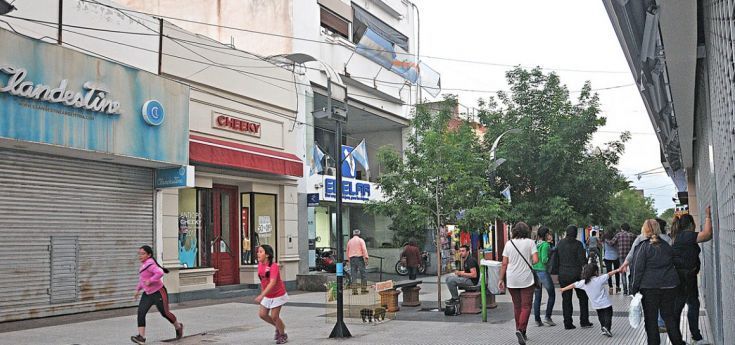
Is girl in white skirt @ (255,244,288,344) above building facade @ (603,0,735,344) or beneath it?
beneath

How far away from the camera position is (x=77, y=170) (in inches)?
597

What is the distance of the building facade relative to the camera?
180 inches

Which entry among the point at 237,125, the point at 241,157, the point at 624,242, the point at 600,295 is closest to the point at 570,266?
the point at 600,295

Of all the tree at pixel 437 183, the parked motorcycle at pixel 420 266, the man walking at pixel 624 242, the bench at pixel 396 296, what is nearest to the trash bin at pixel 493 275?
the tree at pixel 437 183

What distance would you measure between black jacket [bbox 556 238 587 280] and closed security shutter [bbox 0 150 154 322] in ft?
32.7

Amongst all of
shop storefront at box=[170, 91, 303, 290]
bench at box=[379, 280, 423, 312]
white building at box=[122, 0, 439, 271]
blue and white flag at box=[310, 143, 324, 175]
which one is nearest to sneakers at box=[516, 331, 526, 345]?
bench at box=[379, 280, 423, 312]

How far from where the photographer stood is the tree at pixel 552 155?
22969 mm

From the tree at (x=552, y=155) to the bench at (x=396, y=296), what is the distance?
8.04 m

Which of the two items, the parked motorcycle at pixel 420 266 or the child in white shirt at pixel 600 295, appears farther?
the parked motorcycle at pixel 420 266

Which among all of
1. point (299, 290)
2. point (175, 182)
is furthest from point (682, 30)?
point (299, 290)

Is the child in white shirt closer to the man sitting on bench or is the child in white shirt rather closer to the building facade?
the building facade

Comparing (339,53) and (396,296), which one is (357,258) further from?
(339,53)

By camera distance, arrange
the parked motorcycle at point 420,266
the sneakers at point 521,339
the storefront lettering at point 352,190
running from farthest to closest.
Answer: the parked motorcycle at point 420,266
the storefront lettering at point 352,190
the sneakers at point 521,339

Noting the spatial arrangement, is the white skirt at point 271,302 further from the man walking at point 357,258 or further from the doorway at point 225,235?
the doorway at point 225,235
